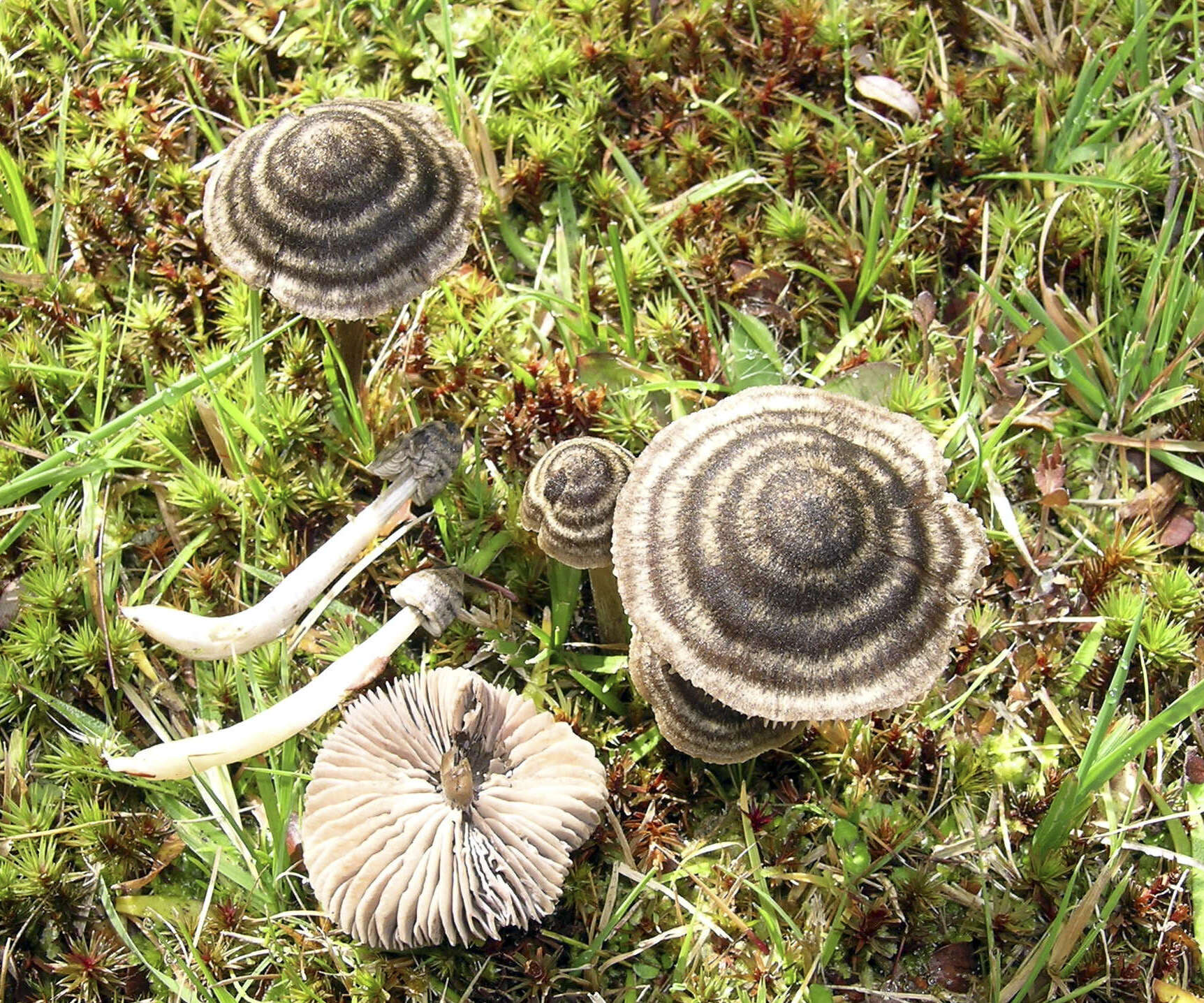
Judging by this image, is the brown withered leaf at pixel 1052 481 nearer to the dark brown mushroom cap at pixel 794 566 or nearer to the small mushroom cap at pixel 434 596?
the dark brown mushroom cap at pixel 794 566

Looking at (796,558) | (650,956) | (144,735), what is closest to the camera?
(796,558)

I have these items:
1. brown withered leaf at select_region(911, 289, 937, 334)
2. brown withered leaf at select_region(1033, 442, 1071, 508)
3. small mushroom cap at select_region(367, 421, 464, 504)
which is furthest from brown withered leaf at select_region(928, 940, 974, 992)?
small mushroom cap at select_region(367, 421, 464, 504)

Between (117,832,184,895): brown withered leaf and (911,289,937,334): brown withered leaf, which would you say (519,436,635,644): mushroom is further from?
(117,832,184,895): brown withered leaf

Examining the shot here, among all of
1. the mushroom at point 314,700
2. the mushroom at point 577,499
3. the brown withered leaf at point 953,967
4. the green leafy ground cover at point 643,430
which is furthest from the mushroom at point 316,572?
the brown withered leaf at point 953,967

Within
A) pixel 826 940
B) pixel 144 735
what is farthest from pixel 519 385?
pixel 826 940

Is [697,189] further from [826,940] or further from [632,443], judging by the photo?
[826,940]

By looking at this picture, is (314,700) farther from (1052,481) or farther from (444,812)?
(1052,481)
